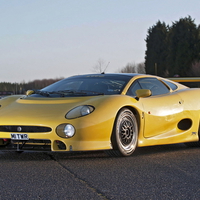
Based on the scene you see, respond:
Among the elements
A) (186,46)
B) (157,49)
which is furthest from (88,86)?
(157,49)

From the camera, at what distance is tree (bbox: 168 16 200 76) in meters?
58.5

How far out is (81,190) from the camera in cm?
400

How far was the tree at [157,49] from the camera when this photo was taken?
72.4 m

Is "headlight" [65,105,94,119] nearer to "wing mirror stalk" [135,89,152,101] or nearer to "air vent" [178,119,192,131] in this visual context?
"wing mirror stalk" [135,89,152,101]

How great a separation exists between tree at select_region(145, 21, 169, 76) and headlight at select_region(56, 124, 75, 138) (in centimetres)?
6571

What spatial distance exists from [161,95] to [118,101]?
4.21 ft

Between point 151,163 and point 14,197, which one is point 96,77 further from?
point 14,197

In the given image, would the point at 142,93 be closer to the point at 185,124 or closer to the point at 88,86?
the point at 88,86

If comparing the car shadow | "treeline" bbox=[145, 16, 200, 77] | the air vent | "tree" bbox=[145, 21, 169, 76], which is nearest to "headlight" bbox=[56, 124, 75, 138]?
the car shadow

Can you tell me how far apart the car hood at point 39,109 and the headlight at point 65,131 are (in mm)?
93

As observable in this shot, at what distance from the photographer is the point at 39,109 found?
5934 mm

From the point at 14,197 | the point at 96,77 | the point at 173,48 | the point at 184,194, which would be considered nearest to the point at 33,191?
the point at 14,197

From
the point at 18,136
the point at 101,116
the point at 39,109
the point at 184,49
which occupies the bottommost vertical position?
the point at 18,136

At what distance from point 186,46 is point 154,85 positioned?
52940 millimetres
